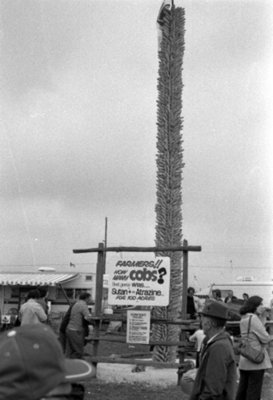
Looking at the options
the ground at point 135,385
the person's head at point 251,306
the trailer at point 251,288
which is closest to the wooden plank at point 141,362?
the ground at point 135,385

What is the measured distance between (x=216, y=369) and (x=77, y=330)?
6954 millimetres

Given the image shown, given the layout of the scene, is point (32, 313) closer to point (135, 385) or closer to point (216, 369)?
point (135, 385)

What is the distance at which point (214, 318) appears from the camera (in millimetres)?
5289

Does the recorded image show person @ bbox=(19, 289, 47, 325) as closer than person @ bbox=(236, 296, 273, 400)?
No

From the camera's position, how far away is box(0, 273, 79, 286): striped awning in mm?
31561

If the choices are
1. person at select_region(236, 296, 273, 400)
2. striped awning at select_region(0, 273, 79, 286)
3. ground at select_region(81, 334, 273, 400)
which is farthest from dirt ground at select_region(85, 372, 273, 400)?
striped awning at select_region(0, 273, 79, 286)

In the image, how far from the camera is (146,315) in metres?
10.9

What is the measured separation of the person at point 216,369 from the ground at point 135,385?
187 inches

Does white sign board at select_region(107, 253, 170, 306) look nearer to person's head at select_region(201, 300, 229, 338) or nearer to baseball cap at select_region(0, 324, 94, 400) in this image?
person's head at select_region(201, 300, 229, 338)

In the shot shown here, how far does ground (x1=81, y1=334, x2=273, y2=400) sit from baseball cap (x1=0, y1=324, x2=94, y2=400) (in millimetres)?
8006

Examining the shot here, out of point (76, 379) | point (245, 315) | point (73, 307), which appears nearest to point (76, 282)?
point (73, 307)

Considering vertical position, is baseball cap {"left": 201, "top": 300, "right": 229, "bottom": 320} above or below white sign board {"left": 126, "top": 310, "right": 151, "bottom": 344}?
above

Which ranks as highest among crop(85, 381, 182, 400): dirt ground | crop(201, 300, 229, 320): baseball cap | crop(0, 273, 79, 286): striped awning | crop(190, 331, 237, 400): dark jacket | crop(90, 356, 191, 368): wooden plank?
crop(0, 273, 79, 286): striped awning

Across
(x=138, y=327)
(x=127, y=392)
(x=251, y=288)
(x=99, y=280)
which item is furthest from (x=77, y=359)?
(x=251, y=288)
